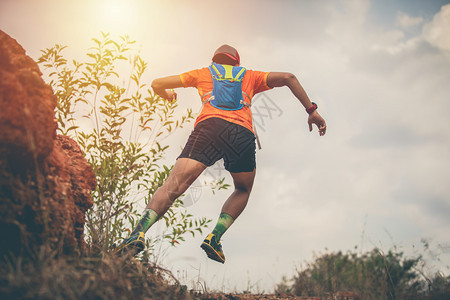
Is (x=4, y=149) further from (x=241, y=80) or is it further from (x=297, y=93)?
(x=297, y=93)

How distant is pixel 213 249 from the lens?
3.40 metres

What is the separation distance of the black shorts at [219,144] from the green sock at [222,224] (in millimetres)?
521

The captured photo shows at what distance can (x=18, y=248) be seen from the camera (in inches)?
88.8

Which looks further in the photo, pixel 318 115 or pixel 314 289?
pixel 314 289

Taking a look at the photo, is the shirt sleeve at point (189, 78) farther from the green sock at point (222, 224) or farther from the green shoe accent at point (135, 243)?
the green shoe accent at point (135, 243)

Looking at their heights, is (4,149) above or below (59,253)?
above

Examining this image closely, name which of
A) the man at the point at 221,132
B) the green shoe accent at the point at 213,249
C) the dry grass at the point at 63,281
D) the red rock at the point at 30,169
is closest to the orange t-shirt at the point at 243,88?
the man at the point at 221,132

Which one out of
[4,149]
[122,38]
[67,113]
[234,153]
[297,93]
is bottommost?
[4,149]

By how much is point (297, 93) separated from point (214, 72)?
34.5 inches

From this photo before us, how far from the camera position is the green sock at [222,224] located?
11.6 ft

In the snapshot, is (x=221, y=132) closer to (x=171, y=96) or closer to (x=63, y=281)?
(x=171, y=96)

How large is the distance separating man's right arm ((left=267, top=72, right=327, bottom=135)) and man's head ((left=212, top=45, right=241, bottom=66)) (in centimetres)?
47

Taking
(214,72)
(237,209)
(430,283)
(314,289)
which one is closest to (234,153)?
(237,209)

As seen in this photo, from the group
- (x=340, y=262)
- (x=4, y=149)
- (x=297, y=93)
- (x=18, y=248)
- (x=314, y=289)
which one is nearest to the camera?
(x=4, y=149)
